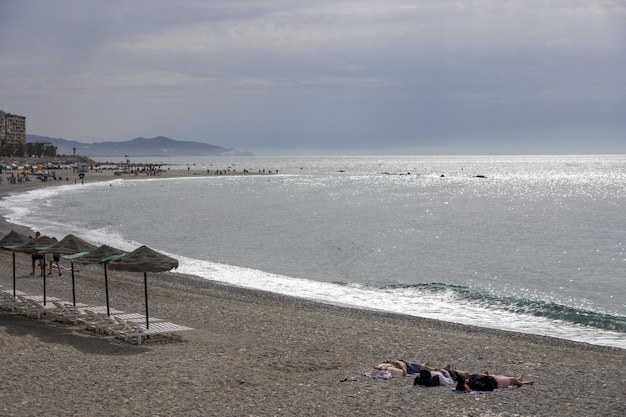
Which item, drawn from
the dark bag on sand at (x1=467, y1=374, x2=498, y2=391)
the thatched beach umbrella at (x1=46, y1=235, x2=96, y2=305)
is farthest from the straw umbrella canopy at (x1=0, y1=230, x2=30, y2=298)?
the dark bag on sand at (x1=467, y1=374, x2=498, y2=391)

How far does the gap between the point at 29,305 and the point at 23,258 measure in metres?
14.1

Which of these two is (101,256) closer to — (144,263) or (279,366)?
(144,263)

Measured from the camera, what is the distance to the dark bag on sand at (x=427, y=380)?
11039 mm

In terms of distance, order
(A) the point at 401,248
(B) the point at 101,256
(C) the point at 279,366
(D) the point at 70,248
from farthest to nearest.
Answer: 1. (A) the point at 401,248
2. (D) the point at 70,248
3. (B) the point at 101,256
4. (C) the point at 279,366

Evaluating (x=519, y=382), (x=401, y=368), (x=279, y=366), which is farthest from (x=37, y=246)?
(x=519, y=382)

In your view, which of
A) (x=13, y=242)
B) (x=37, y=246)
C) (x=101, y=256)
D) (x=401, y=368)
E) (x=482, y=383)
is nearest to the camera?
(x=482, y=383)

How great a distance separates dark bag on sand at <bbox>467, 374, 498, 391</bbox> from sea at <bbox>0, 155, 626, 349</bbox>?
8.05 meters

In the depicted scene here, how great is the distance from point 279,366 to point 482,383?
3664 mm

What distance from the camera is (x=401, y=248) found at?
41375 millimetres

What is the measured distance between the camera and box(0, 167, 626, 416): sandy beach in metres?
9.83

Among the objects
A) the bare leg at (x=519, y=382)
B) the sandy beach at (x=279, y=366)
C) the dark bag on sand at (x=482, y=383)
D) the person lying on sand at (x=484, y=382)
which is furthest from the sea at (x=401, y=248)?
the dark bag on sand at (x=482, y=383)

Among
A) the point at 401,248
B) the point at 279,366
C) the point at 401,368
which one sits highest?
the point at 401,368

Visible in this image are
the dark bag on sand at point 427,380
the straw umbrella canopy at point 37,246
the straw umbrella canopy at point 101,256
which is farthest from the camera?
the straw umbrella canopy at point 37,246

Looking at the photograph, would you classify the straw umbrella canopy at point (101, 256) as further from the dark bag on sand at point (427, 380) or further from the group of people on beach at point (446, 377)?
the dark bag on sand at point (427, 380)
